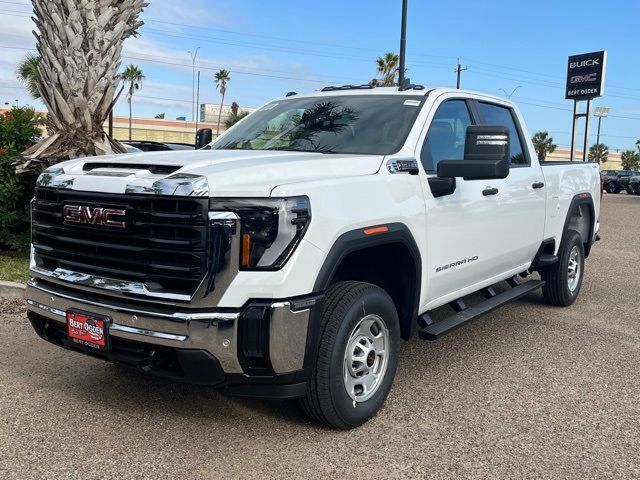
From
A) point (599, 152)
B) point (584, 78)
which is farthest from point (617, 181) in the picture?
point (599, 152)

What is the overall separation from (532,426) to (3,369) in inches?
140

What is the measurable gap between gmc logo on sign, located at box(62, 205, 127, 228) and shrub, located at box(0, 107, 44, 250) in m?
4.37

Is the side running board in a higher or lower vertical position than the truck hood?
lower

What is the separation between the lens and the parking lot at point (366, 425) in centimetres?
314

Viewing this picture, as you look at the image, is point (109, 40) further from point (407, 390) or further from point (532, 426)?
point (532, 426)

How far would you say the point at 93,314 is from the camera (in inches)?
125

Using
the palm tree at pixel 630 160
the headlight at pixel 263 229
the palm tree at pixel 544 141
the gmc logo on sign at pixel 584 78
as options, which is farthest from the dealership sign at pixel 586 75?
the palm tree at pixel 630 160

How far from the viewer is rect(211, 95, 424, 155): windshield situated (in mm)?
4156

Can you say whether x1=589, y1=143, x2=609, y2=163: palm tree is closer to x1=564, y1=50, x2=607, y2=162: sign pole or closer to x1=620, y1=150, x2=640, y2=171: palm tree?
x1=620, y1=150, x2=640, y2=171: palm tree

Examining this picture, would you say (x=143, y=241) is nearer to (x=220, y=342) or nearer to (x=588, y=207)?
(x=220, y=342)

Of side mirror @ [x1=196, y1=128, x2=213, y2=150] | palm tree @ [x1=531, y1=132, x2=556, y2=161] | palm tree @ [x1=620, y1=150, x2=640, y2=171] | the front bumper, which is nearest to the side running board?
the front bumper

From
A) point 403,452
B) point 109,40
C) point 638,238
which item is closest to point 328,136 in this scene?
point 403,452

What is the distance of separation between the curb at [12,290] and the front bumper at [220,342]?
128 inches

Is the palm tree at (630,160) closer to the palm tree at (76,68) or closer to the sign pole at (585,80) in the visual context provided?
the sign pole at (585,80)
